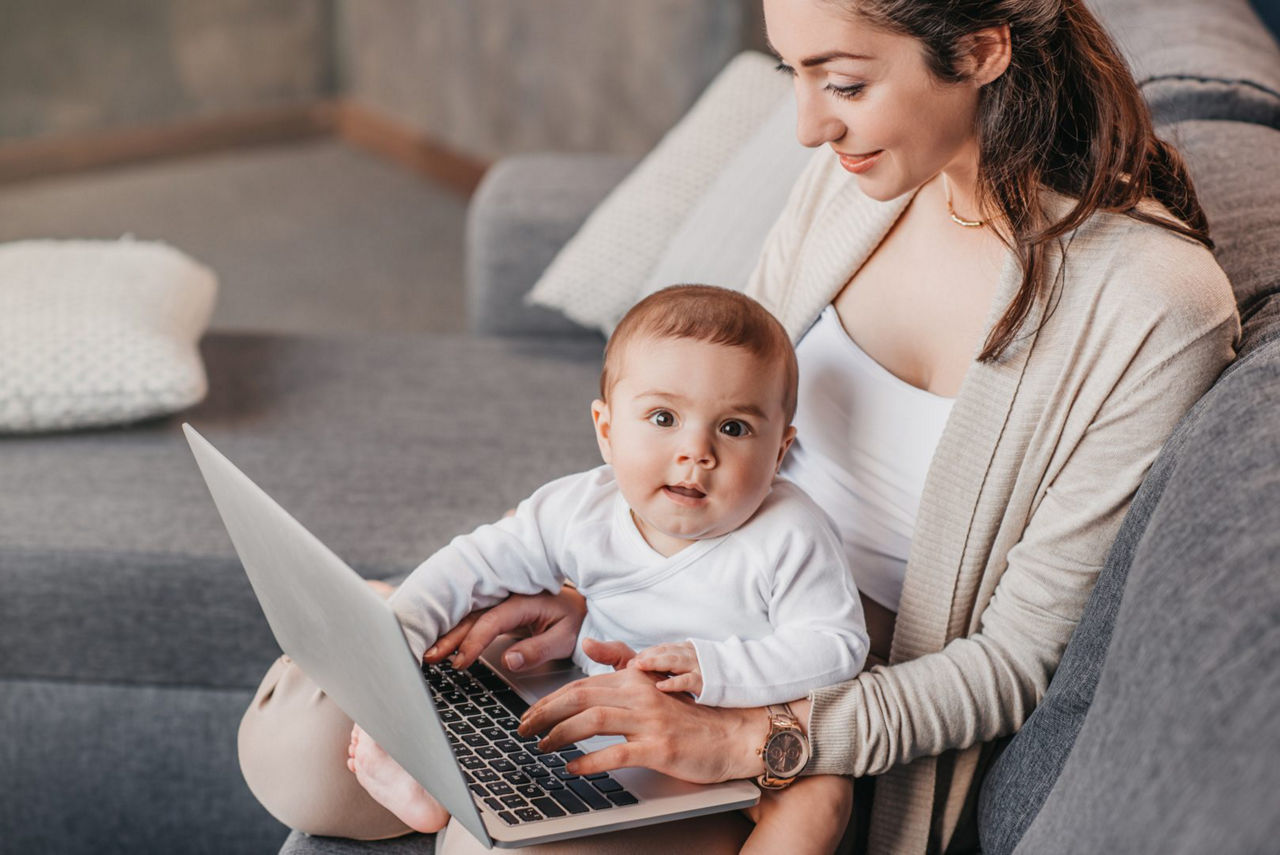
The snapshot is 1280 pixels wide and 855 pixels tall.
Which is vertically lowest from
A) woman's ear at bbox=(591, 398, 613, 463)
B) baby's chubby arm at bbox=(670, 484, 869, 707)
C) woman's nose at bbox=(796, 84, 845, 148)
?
baby's chubby arm at bbox=(670, 484, 869, 707)

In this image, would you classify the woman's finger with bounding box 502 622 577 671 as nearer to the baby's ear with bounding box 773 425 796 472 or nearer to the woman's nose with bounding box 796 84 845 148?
the baby's ear with bounding box 773 425 796 472

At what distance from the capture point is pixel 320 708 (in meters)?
1.22

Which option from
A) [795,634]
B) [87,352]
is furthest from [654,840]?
[87,352]

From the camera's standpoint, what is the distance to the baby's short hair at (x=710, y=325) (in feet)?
3.66

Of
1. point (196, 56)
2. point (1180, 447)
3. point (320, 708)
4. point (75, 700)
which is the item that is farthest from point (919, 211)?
point (196, 56)

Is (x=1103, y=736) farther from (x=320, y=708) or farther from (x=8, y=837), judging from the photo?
(x=8, y=837)

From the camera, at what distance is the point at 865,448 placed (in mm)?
1271

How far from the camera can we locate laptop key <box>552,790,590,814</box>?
3.26 feet

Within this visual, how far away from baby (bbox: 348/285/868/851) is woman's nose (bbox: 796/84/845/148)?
0.15 m

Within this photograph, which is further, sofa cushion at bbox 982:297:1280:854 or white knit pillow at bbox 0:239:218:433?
white knit pillow at bbox 0:239:218:433

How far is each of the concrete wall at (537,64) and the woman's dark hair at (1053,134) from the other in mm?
2598

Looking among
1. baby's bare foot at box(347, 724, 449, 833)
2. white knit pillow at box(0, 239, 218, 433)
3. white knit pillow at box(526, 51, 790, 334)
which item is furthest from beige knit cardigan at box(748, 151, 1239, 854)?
white knit pillow at box(0, 239, 218, 433)

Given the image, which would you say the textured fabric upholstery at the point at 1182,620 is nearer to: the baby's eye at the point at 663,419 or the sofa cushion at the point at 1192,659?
the sofa cushion at the point at 1192,659

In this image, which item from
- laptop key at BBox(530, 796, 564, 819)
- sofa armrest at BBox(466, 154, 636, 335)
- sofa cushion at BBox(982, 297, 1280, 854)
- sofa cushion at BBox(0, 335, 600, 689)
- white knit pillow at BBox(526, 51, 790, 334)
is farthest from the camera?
sofa armrest at BBox(466, 154, 636, 335)
